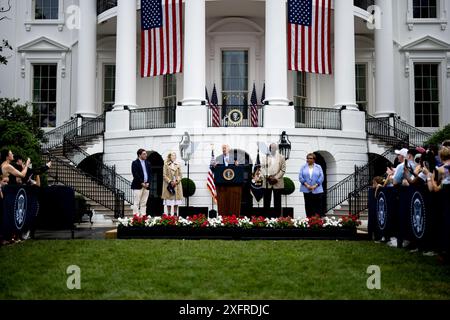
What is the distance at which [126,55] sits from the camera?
26.1m

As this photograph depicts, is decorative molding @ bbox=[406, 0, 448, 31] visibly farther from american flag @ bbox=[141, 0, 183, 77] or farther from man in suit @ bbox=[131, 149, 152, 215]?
man in suit @ bbox=[131, 149, 152, 215]

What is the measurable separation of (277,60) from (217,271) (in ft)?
54.8

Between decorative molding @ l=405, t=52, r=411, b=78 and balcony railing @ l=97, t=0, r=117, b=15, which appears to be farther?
decorative molding @ l=405, t=52, r=411, b=78

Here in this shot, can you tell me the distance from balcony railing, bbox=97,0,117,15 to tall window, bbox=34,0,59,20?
4.08 meters

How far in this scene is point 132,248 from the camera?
1138 centimetres

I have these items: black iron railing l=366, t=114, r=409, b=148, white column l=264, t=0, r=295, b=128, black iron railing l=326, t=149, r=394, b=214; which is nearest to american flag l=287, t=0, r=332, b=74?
white column l=264, t=0, r=295, b=128

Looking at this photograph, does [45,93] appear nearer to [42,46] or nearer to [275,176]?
[42,46]

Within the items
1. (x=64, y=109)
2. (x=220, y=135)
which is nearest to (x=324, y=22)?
(x=220, y=135)

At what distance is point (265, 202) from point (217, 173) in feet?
5.31

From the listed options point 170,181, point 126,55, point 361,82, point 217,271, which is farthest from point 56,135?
point 217,271

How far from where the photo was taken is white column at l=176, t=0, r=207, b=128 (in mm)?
24094

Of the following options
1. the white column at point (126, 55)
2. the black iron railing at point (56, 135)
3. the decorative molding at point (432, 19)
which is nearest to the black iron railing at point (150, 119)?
the white column at point (126, 55)

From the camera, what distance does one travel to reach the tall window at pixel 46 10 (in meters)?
32.0
